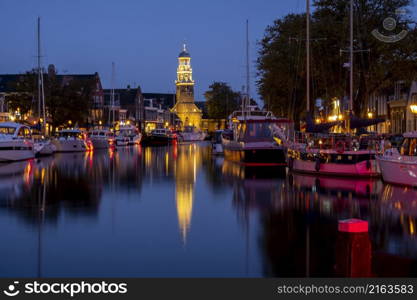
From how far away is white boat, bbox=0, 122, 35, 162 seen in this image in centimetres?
4447

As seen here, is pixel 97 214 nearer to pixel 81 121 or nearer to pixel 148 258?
pixel 148 258

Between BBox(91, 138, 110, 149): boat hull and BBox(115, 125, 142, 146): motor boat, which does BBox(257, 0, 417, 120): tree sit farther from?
BBox(115, 125, 142, 146): motor boat

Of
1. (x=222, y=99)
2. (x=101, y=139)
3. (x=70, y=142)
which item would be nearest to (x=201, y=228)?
(x=70, y=142)

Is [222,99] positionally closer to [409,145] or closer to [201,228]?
[409,145]

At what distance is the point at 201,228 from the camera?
15906 millimetres

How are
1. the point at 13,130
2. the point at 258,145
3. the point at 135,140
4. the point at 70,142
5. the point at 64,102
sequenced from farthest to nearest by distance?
the point at 135,140 < the point at 64,102 < the point at 70,142 < the point at 13,130 < the point at 258,145

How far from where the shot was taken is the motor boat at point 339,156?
30.0 metres

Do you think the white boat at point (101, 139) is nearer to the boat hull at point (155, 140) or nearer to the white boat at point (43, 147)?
the boat hull at point (155, 140)

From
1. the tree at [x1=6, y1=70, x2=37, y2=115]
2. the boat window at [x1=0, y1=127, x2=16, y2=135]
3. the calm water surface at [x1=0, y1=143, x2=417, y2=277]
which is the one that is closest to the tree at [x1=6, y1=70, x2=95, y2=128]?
the tree at [x1=6, y1=70, x2=37, y2=115]

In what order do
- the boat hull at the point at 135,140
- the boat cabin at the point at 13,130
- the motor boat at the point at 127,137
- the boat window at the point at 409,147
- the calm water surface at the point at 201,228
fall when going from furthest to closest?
the boat hull at the point at 135,140 → the motor boat at the point at 127,137 → the boat cabin at the point at 13,130 → the boat window at the point at 409,147 → the calm water surface at the point at 201,228

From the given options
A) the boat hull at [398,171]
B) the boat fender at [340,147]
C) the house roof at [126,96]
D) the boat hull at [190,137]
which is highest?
the house roof at [126,96]

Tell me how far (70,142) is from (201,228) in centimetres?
5277

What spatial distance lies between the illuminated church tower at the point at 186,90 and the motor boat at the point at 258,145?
142572 mm

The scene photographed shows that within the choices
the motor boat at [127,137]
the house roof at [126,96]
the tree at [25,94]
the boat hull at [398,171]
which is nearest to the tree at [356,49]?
the boat hull at [398,171]
